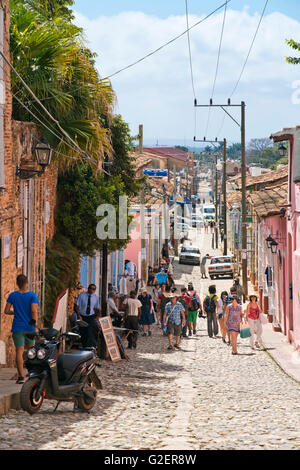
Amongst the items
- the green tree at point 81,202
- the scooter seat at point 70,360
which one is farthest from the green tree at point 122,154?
the scooter seat at point 70,360

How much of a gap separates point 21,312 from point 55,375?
63.8 inches

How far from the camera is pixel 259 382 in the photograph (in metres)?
14.3

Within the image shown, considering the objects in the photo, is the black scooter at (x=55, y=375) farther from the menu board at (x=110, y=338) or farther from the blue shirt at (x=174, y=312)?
the blue shirt at (x=174, y=312)

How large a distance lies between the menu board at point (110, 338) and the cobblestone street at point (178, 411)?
0.84 ft

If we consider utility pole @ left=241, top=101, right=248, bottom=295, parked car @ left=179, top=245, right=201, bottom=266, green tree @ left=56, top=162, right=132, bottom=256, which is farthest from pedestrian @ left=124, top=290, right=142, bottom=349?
parked car @ left=179, top=245, right=201, bottom=266

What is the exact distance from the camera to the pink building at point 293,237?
19844mm

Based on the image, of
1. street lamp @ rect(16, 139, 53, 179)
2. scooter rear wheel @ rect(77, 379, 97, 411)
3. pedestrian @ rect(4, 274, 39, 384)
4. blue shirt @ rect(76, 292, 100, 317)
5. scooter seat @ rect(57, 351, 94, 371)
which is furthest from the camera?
blue shirt @ rect(76, 292, 100, 317)

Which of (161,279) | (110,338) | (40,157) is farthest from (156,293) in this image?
(40,157)

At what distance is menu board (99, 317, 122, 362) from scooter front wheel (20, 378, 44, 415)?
6.41 m

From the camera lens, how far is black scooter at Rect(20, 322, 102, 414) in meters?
9.22

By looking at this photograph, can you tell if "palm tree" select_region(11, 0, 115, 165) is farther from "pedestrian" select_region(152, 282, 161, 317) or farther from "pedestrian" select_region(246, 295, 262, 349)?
"pedestrian" select_region(152, 282, 161, 317)

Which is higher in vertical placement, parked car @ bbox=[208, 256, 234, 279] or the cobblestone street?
parked car @ bbox=[208, 256, 234, 279]
